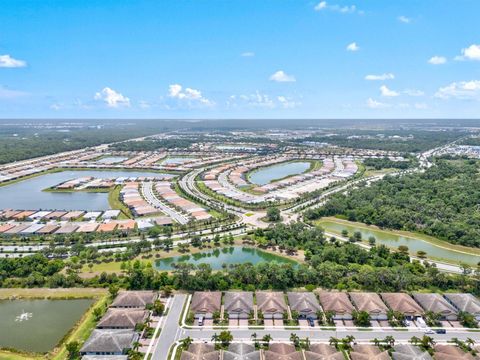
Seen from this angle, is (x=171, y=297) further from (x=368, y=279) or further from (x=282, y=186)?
(x=282, y=186)

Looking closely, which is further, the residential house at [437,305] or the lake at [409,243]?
the lake at [409,243]

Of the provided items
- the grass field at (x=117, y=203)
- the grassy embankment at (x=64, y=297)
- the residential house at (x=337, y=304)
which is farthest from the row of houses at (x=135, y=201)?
the residential house at (x=337, y=304)

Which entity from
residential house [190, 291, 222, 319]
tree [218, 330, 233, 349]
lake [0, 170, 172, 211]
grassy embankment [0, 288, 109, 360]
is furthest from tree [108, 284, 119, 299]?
lake [0, 170, 172, 211]

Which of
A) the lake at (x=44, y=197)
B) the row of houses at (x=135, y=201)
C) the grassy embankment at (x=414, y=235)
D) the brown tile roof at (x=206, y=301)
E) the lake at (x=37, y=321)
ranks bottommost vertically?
the lake at (x=37, y=321)

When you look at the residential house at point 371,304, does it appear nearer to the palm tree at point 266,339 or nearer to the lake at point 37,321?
the palm tree at point 266,339

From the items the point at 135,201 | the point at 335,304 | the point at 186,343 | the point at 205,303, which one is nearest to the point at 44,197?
the point at 135,201

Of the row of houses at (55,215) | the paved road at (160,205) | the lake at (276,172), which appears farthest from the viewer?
the lake at (276,172)

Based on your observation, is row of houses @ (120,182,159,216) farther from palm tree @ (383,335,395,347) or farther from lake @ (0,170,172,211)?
palm tree @ (383,335,395,347)

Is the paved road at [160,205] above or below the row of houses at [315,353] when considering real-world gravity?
above
